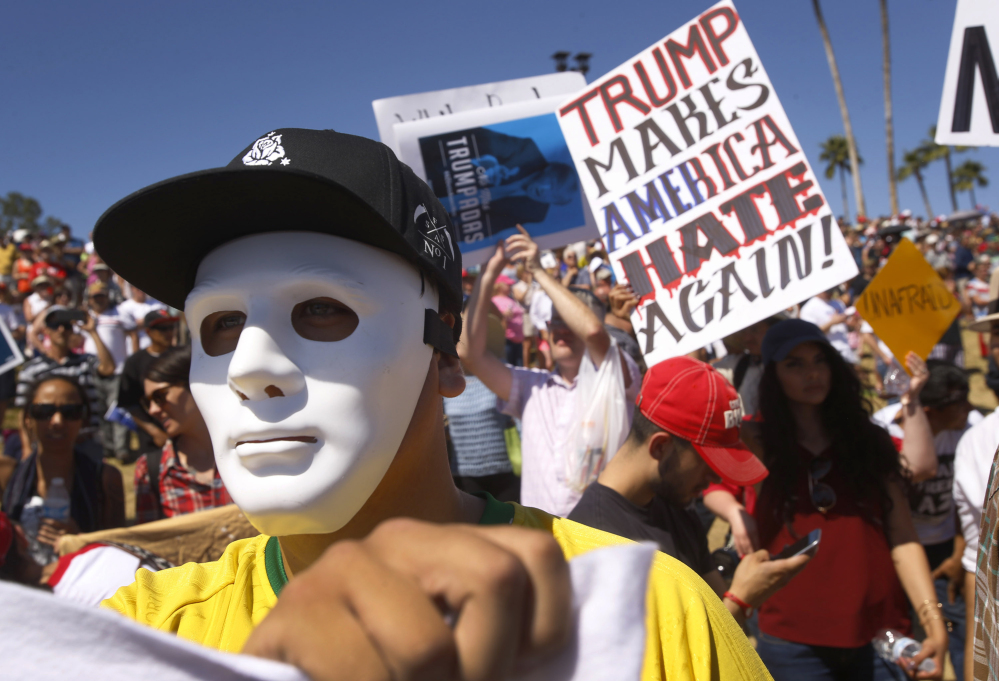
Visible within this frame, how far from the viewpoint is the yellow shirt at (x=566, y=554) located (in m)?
1.11

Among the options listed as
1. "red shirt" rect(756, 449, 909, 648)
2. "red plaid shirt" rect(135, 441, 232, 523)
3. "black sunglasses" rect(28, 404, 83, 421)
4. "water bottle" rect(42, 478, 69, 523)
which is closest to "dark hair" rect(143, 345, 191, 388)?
"red plaid shirt" rect(135, 441, 232, 523)

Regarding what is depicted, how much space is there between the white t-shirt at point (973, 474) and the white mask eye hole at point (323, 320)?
2.58 m

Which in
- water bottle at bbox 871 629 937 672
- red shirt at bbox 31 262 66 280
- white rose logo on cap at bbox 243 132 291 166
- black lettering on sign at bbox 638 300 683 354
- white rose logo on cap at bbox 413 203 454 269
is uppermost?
A: red shirt at bbox 31 262 66 280

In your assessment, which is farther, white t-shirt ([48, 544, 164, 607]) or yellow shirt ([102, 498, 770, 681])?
white t-shirt ([48, 544, 164, 607])

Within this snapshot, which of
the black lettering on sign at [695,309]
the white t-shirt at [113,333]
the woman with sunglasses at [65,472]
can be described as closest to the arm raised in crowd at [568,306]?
the black lettering on sign at [695,309]

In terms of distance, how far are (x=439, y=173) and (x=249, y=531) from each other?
6.08 ft

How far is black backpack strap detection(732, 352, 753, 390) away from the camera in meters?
4.32

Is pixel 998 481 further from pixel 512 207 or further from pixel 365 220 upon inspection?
pixel 512 207

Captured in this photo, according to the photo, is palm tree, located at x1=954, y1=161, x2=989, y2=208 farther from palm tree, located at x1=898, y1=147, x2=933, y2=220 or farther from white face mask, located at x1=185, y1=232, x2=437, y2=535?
white face mask, located at x1=185, y1=232, x2=437, y2=535

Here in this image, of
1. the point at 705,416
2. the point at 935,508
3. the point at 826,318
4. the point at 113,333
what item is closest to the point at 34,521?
the point at 705,416

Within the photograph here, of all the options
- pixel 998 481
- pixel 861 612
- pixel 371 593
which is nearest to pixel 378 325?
pixel 371 593

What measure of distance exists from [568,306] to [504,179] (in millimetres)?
720

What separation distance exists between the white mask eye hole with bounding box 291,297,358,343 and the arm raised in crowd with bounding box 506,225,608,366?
91.9 inches

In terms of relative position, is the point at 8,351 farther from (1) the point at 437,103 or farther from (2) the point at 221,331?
(2) the point at 221,331
